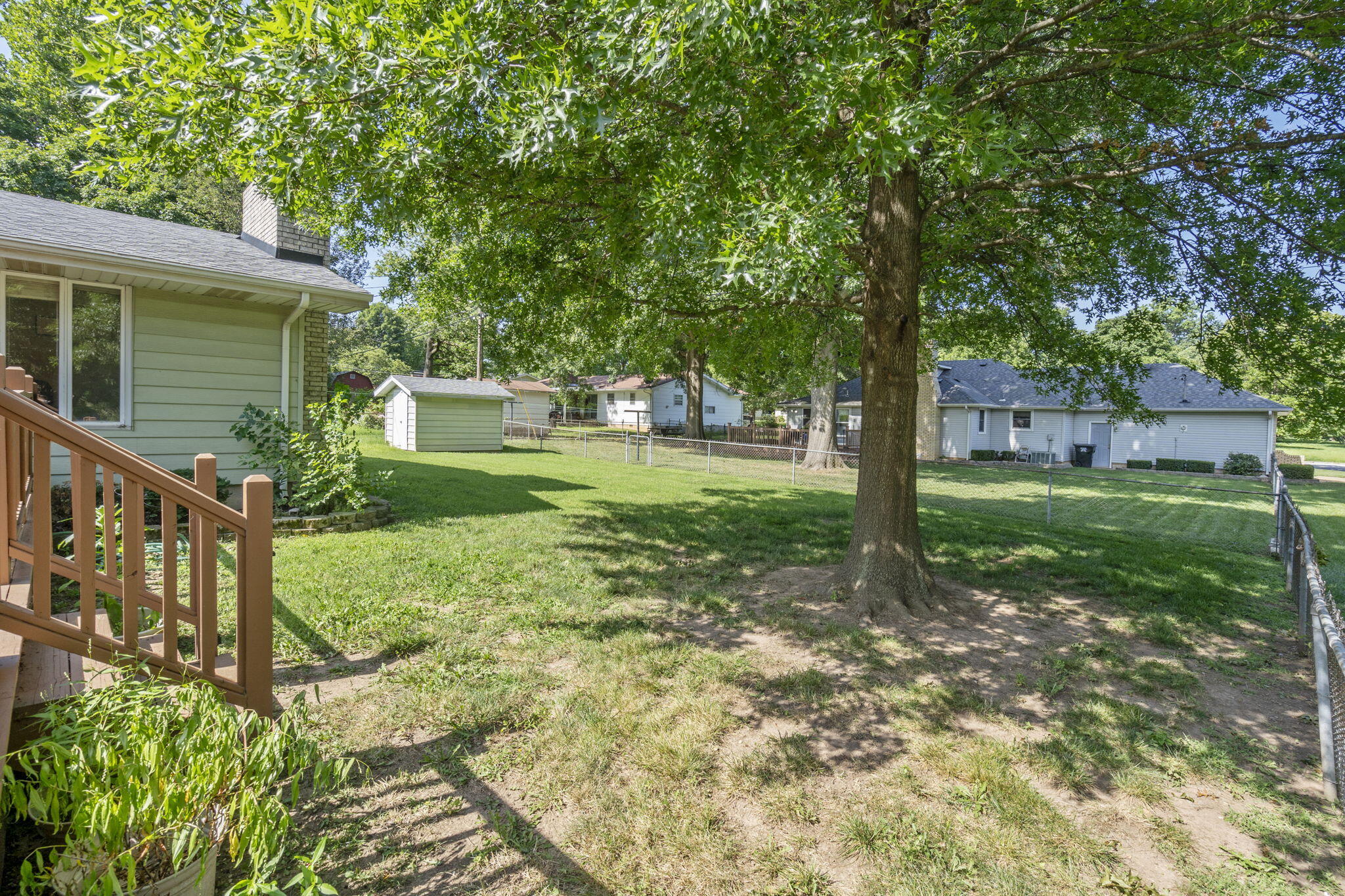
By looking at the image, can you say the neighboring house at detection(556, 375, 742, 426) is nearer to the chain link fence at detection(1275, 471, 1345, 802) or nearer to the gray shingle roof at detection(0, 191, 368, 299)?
the gray shingle roof at detection(0, 191, 368, 299)

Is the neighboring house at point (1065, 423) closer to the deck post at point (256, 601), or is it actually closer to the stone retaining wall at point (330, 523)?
the stone retaining wall at point (330, 523)

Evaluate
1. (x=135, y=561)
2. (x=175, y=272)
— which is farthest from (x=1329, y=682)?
(x=175, y=272)

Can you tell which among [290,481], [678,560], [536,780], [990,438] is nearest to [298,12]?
[536,780]

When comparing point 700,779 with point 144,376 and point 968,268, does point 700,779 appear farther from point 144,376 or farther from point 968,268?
point 144,376

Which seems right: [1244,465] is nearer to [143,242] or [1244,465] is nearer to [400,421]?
[400,421]

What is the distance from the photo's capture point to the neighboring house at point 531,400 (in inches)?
1547

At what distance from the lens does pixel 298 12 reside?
3.37 m

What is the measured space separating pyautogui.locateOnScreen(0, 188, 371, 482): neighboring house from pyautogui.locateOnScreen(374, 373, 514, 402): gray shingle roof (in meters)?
11.1

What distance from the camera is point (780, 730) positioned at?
11.5 feet

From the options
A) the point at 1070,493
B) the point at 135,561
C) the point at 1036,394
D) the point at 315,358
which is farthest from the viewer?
the point at 1036,394

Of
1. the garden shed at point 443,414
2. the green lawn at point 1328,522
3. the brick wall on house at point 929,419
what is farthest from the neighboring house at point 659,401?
the green lawn at point 1328,522

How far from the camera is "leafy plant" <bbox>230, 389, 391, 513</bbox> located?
25.8ft

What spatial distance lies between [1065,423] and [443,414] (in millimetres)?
24596

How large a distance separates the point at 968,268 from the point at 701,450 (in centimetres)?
1823
